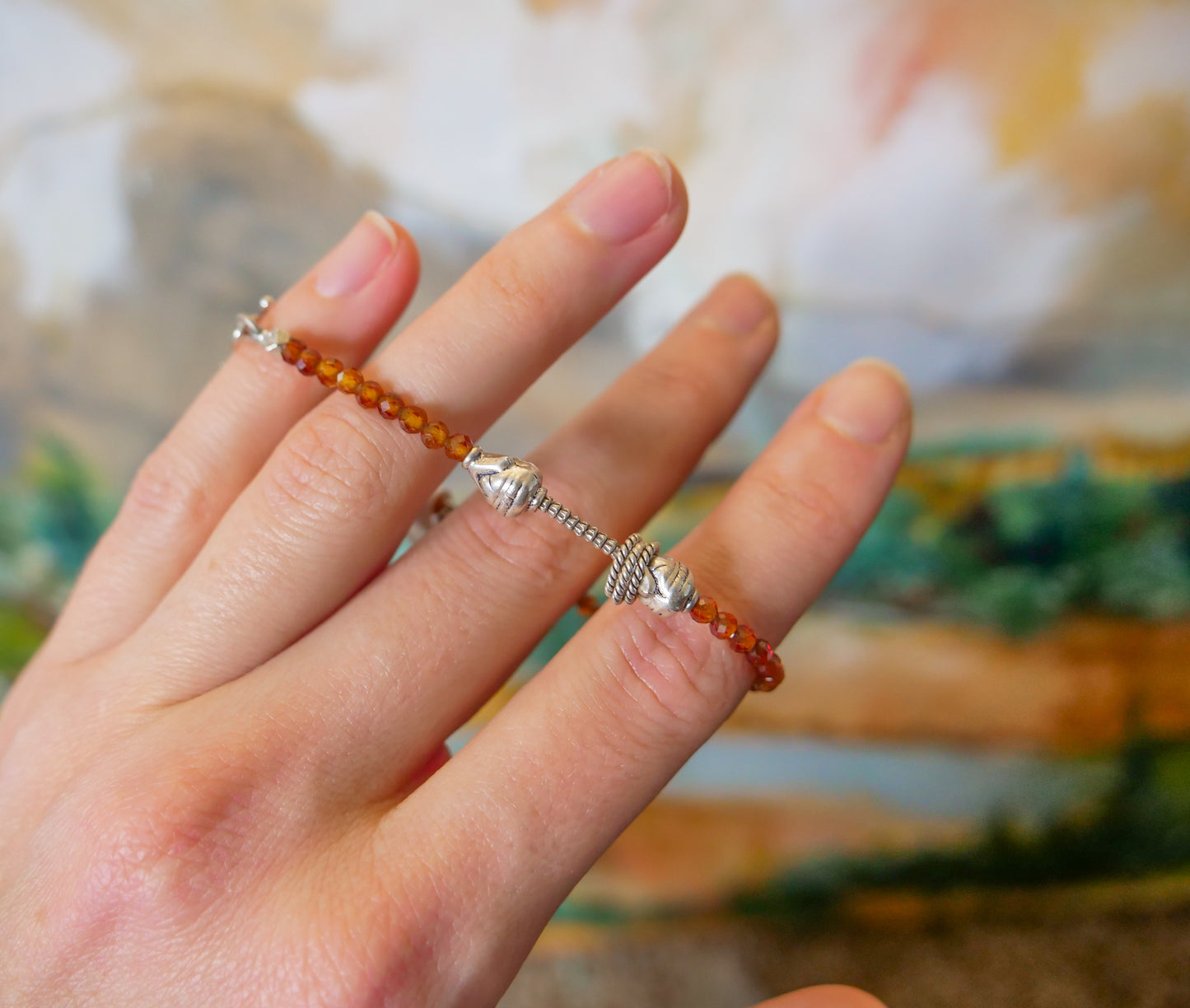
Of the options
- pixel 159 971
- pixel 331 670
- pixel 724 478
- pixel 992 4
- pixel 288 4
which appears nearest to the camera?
pixel 159 971

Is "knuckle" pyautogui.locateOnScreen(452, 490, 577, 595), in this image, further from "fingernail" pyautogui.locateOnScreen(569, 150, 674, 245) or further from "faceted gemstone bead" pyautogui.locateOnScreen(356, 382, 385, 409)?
"fingernail" pyautogui.locateOnScreen(569, 150, 674, 245)

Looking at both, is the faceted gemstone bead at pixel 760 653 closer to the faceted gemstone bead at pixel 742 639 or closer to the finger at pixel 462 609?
the faceted gemstone bead at pixel 742 639

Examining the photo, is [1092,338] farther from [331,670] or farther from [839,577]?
[331,670]

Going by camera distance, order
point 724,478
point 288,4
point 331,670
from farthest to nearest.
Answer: point 724,478, point 288,4, point 331,670

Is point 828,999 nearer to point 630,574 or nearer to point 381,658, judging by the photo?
point 630,574

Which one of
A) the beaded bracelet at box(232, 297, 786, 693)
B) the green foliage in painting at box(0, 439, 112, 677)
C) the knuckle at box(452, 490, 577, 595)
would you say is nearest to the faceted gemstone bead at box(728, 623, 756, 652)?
the beaded bracelet at box(232, 297, 786, 693)

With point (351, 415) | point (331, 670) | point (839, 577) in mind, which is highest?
point (351, 415)

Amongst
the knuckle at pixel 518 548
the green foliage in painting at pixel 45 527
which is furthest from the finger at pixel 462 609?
the green foliage in painting at pixel 45 527

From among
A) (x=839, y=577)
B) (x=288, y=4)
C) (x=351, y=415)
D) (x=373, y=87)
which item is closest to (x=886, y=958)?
(x=839, y=577)
